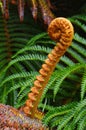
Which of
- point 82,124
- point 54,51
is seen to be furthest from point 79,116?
point 54,51

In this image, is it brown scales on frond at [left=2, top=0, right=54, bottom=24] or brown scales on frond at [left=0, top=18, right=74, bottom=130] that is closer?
brown scales on frond at [left=0, top=18, right=74, bottom=130]

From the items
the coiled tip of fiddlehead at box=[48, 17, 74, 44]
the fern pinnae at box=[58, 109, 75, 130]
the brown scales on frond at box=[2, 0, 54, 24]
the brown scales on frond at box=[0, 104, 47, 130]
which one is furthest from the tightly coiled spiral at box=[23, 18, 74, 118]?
the brown scales on frond at box=[2, 0, 54, 24]

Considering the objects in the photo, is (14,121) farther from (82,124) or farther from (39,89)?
(82,124)

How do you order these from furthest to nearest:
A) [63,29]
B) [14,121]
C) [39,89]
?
1. [39,89]
2. [63,29]
3. [14,121]

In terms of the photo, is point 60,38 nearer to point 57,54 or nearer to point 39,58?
point 57,54

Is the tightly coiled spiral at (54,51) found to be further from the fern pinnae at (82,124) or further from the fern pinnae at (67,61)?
the fern pinnae at (67,61)

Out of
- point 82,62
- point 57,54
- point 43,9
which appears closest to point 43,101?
point 82,62

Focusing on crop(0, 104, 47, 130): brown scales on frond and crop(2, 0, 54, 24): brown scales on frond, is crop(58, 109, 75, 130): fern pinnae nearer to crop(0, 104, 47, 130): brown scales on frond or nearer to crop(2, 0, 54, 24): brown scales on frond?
crop(0, 104, 47, 130): brown scales on frond

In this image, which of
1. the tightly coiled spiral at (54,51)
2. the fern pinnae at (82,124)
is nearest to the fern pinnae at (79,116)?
the fern pinnae at (82,124)
